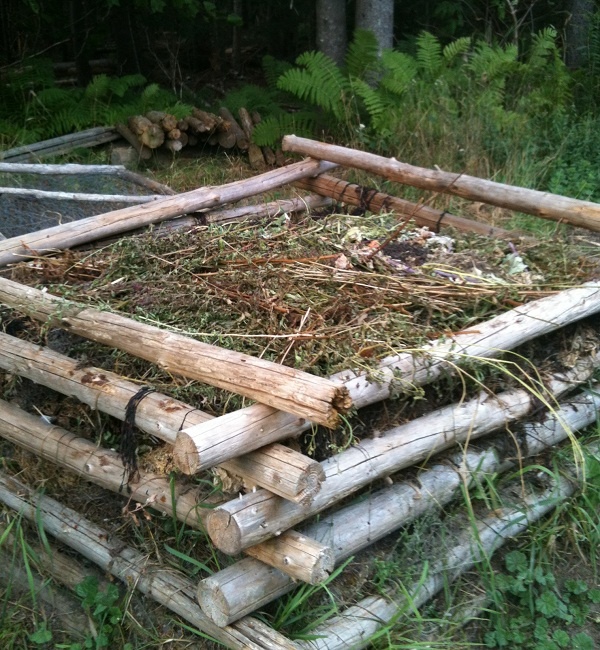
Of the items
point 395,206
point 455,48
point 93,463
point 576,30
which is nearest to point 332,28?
point 455,48

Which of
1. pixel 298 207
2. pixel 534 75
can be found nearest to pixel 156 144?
pixel 298 207

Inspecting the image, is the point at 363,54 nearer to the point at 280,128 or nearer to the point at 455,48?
the point at 455,48

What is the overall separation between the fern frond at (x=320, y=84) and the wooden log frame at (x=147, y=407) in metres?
4.97

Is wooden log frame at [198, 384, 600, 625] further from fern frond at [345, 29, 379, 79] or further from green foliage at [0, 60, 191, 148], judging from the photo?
green foliage at [0, 60, 191, 148]

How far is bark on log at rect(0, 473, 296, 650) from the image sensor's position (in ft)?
9.72

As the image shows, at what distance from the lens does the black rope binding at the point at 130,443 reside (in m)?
3.34

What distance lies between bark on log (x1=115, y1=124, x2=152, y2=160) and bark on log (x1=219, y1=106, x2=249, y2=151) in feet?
2.49

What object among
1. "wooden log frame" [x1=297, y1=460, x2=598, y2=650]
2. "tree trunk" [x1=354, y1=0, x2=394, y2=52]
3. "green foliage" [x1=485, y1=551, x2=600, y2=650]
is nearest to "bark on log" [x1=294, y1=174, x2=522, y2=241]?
"wooden log frame" [x1=297, y1=460, x2=598, y2=650]

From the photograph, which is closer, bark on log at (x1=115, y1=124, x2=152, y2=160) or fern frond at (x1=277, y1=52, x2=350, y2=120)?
fern frond at (x1=277, y1=52, x2=350, y2=120)

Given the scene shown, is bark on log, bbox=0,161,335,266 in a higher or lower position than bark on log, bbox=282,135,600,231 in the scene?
lower

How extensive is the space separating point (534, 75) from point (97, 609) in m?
6.76

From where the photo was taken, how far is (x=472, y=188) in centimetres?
513

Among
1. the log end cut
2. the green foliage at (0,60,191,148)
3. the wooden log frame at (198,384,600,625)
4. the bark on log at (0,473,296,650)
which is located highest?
the log end cut

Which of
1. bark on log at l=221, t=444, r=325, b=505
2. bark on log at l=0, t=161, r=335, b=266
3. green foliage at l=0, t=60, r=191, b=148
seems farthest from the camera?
green foliage at l=0, t=60, r=191, b=148
